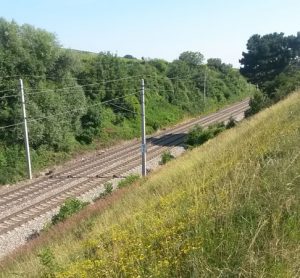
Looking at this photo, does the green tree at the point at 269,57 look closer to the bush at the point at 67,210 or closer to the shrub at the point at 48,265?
the bush at the point at 67,210

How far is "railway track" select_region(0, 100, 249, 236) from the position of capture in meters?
18.0

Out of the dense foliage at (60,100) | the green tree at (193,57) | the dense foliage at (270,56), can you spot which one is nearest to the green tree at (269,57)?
the dense foliage at (270,56)

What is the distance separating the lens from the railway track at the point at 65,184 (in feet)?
59.0

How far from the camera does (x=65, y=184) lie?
22.8m

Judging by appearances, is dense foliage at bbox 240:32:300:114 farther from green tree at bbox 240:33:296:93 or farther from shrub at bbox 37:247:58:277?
shrub at bbox 37:247:58:277

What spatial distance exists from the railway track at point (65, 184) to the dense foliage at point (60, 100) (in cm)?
244

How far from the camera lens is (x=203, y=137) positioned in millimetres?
29062

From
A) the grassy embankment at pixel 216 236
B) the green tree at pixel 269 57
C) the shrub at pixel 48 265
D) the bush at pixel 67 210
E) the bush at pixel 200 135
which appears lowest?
the bush at pixel 67 210

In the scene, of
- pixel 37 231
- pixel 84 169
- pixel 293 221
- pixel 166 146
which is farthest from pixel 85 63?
pixel 293 221

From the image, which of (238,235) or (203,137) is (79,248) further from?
(203,137)

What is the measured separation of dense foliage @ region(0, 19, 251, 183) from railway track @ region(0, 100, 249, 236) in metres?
2.44

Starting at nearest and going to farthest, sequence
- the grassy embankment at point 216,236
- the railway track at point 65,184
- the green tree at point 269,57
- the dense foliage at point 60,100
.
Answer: the grassy embankment at point 216,236 < the railway track at point 65,184 < the dense foliage at point 60,100 < the green tree at point 269,57

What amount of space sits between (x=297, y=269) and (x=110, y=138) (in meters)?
33.6

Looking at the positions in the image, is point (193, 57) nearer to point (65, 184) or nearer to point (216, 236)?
point (65, 184)
